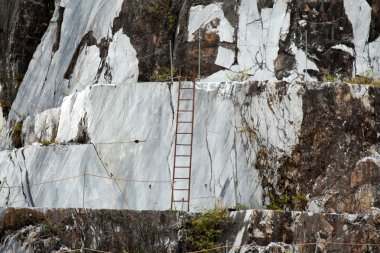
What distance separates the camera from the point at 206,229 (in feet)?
64.3

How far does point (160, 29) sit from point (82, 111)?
3521mm

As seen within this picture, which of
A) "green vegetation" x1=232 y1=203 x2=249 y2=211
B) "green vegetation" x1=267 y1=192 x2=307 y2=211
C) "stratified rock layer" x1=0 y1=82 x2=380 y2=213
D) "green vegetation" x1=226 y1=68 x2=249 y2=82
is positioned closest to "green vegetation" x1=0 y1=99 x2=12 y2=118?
"stratified rock layer" x1=0 y1=82 x2=380 y2=213

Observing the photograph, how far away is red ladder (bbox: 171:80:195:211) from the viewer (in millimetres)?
21188

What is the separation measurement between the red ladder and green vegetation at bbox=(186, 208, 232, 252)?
1212 millimetres

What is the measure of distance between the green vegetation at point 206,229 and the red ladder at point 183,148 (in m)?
1.21

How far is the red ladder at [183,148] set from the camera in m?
21.2

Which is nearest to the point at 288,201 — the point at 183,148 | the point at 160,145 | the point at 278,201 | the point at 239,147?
the point at 278,201

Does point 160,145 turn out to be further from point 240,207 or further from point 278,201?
point 278,201

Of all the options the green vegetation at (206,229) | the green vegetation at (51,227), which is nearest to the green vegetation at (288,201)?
the green vegetation at (206,229)

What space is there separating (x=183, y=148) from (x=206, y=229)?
2.44 meters

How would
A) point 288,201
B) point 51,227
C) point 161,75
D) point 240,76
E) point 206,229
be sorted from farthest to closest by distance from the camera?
point 161,75
point 240,76
point 288,201
point 51,227
point 206,229

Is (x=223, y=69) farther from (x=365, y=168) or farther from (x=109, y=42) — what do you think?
(x=365, y=168)

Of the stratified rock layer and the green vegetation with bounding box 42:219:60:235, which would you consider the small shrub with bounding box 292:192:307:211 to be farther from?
the green vegetation with bounding box 42:219:60:235

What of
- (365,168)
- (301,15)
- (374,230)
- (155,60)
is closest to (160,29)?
(155,60)
